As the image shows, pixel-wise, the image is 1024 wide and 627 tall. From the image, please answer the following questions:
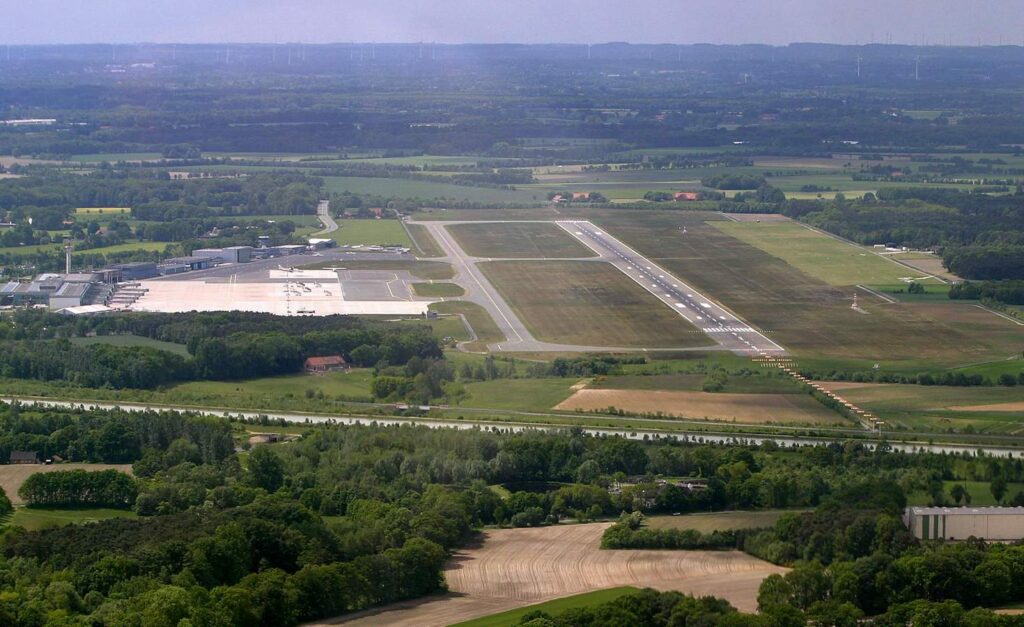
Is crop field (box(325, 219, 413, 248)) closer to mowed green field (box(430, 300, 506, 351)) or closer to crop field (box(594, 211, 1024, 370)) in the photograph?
crop field (box(594, 211, 1024, 370))

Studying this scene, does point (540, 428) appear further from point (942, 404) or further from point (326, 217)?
point (326, 217)

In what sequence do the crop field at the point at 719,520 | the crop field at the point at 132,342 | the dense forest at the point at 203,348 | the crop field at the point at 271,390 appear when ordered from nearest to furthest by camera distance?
the crop field at the point at 719,520
the crop field at the point at 271,390
the dense forest at the point at 203,348
the crop field at the point at 132,342

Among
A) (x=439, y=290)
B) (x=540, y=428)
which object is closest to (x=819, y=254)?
(x=439, y=290)

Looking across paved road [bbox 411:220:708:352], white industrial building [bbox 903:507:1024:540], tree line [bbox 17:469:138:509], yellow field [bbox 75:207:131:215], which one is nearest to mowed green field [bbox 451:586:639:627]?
white industrial building [bbox 903:507:1024:540]

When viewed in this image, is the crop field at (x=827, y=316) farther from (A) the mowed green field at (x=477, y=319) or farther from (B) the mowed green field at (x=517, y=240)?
(A) the mowed green field at (x=477, y=319)

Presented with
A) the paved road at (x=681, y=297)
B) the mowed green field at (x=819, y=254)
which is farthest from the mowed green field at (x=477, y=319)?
the mowed green field at (x=819, y=254)
